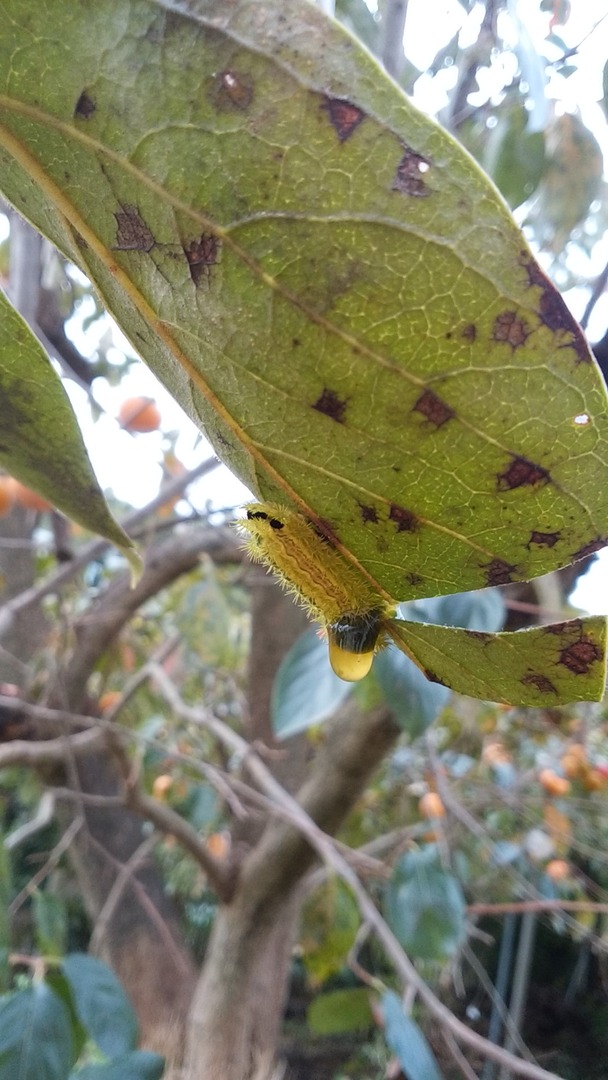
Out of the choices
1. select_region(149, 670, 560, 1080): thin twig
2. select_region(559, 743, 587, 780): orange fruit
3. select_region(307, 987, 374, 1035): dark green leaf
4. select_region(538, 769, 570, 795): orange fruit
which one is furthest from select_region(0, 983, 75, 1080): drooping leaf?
select_region(559, 743, 587, 780): orange fruit

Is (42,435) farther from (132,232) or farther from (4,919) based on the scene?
(4,919)

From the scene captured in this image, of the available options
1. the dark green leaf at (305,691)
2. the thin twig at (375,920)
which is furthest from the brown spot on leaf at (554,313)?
the thin twig at (375,920)

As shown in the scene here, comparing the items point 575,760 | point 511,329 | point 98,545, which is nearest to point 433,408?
point 511,329

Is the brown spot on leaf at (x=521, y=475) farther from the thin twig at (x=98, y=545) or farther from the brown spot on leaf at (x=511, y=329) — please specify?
the thin twig at (x=98, y=545)

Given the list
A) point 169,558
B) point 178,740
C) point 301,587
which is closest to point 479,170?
point 301,587

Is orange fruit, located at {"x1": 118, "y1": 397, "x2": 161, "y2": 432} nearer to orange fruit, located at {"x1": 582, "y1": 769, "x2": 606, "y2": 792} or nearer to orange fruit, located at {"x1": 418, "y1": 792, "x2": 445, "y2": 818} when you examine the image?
orange fruit, located at {"x1": 418, "y1": 792, "x2": 445, "y2": 818}
